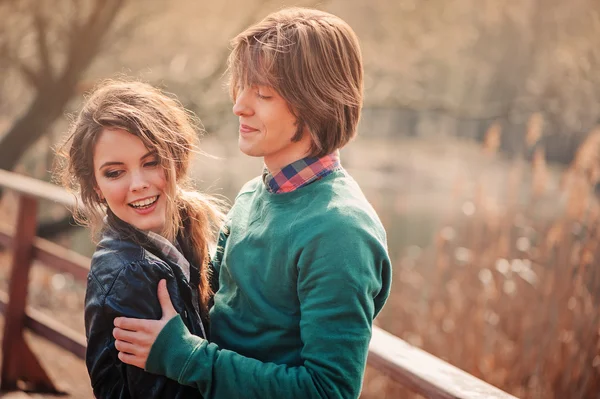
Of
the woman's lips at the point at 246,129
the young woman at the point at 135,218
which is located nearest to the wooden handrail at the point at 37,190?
the young woman at the point at 135,218

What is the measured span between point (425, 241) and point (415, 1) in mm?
2148

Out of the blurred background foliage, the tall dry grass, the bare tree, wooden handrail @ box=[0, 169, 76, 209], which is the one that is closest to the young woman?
the blurred background foliage

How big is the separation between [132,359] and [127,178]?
0.35 m

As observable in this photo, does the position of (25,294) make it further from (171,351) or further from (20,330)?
(171,351)

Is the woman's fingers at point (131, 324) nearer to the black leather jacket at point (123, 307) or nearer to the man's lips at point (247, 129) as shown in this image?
the black leather jacket at point (123, 307)

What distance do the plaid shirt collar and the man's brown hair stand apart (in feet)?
0.05

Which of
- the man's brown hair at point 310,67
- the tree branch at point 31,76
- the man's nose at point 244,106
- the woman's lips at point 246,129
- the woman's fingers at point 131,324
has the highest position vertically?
the man's brown hair at point 310,67

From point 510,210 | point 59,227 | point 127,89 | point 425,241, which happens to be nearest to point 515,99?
point 425,241

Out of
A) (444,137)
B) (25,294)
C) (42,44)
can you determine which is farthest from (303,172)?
(444,137)

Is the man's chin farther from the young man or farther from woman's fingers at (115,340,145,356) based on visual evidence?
woman's fingers at (115,340,145,356)

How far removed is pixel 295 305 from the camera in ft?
4.05

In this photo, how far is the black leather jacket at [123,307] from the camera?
1264mm

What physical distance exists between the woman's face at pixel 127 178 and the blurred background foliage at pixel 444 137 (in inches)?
15.9

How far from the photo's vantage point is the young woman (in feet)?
4.19
